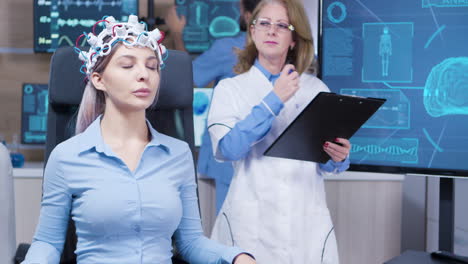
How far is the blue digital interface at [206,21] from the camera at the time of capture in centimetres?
318

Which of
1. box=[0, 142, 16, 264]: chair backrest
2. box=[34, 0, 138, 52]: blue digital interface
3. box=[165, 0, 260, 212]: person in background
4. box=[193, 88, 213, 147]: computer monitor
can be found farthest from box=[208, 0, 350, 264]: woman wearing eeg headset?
box=[34, 0, 138, 52]: blue digital interface

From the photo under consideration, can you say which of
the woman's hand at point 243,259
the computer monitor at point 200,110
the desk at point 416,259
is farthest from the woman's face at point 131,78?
the computer monitor at point 200,110

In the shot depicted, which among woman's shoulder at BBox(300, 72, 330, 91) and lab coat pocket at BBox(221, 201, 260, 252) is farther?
woman's shoulder at BBox(300, 72, 330, 91)

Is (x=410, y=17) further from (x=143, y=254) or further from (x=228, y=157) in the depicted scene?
(x=143, y=254)

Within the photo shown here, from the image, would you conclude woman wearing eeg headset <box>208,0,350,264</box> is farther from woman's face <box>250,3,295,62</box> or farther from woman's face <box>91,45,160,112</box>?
woman's face <box>91,45,160,112</box>

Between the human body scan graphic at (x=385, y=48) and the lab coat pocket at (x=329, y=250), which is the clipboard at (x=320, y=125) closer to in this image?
A: the lab coat pocket at (x=329, y=250)

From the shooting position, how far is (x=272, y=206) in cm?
175

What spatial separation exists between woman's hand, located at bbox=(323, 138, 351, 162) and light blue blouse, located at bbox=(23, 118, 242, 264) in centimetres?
52

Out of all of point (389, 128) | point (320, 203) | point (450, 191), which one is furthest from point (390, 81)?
point (320, 203)

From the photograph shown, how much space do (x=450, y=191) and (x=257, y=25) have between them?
87 centimetres

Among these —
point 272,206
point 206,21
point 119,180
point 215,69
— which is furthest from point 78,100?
point 206,21

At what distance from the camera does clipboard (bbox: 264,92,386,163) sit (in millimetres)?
1578

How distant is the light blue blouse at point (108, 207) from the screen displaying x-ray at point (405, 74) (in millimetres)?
920

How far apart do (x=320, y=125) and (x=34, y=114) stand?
200cm
